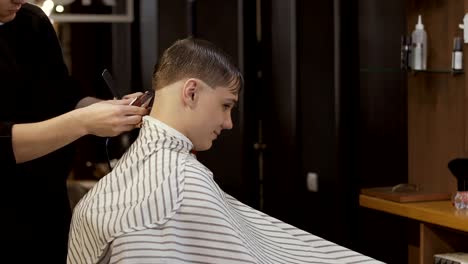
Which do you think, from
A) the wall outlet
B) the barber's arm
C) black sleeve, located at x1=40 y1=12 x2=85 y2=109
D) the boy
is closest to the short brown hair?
the boy

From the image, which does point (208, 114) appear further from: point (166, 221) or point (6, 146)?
point (6, 146)

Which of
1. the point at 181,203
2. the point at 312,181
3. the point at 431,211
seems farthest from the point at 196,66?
the point at 312,181

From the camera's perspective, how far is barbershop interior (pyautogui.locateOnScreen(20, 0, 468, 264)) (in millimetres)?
3098

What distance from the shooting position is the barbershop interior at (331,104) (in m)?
3.10

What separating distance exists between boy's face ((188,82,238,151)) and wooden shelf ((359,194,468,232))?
3.56 ft

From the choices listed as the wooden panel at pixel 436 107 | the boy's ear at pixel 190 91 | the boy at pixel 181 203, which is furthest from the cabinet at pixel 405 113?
the boy's ear at pixel 190 91

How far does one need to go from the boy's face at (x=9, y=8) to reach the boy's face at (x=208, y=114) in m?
0.52

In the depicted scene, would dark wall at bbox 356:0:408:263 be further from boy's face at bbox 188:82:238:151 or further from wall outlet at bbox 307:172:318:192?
boy's face at bbox 188:82:238:151

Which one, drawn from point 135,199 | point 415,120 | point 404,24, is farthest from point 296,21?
point 135,199

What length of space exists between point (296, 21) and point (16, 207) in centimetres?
246

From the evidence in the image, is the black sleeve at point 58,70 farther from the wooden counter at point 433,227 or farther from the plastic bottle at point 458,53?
the plastic bottle at point 458,53

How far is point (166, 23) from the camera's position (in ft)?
14.7

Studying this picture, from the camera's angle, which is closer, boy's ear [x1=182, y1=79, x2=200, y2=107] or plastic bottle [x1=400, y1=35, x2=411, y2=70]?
boy's ear [x1=182, y1=79, x2=200, y2=107]

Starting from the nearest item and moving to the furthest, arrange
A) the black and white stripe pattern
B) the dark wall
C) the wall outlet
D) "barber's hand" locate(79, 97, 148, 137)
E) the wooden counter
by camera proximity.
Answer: the black and white stripe pattern → "barber's hand" locate(79, 97, 148, 137) → the wooden counter → the dark wall → the wall outlet
